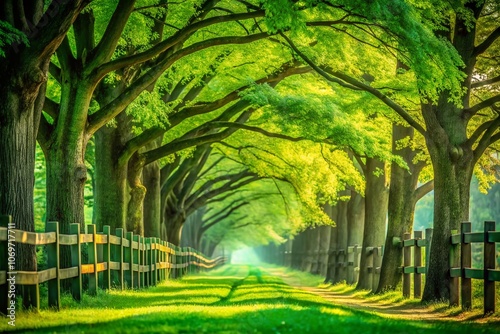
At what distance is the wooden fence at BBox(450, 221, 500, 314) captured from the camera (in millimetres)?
11883

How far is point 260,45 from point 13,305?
11.1 meters

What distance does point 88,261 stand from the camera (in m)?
13.9

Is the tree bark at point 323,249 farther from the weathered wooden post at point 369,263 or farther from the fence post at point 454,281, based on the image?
the fence post at point 454,281

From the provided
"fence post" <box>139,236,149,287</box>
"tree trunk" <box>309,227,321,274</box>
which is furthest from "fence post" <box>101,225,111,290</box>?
"tree trunk" <box>309,227,321,274</box>

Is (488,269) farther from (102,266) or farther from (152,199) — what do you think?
(152,199)

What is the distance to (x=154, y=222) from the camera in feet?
86.7

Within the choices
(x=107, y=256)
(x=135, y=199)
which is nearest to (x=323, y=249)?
(x=135, y=199)

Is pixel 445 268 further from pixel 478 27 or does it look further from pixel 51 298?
pixel 51 298

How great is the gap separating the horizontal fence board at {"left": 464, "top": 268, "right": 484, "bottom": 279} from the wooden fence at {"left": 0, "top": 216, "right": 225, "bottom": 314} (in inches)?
263

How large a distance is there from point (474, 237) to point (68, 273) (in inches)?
270

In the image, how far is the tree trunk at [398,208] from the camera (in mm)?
19641

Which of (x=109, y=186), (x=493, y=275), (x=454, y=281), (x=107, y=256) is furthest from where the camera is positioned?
(x=109, y=186)

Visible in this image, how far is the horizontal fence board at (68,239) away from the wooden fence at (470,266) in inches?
265

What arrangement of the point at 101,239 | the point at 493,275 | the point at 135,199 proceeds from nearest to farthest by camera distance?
the point at 493,275 < the point at 101,239 < the point at 135,199
